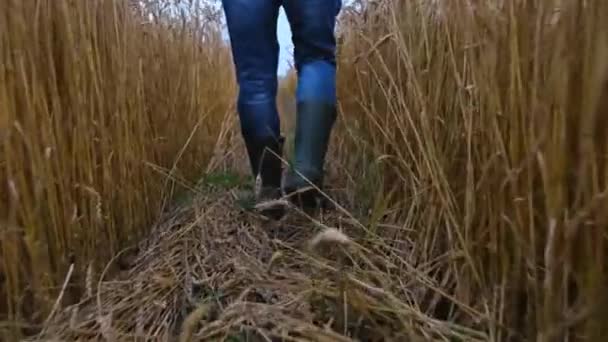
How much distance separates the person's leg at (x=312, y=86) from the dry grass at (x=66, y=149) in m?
0.32

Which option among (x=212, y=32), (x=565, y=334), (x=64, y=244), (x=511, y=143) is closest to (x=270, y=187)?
(x=64, y=244)

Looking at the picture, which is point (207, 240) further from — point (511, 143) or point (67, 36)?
point (511, 143)

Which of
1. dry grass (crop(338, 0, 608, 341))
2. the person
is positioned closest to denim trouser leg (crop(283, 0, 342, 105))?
the person

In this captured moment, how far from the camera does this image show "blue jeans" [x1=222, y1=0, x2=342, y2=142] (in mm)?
1462

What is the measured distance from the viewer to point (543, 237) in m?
0.74

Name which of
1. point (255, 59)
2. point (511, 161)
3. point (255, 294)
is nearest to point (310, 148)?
point (255, 59)

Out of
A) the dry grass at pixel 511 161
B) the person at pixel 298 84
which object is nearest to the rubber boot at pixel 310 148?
the person at pixel 298 84

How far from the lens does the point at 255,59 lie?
1.50 meters

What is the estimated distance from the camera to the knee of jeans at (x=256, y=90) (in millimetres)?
1515

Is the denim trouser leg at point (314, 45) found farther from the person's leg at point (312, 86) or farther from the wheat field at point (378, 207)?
the wheat field at point (378, 207)

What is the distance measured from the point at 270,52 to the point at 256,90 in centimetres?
8

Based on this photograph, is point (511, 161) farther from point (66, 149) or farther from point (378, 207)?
point (66, 149)

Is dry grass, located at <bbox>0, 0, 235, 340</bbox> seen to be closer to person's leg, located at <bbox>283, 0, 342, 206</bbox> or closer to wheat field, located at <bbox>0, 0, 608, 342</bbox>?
wheat field, located at <bbox>0, 0, 608, 342</bbox>

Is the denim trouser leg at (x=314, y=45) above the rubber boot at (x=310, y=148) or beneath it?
above
